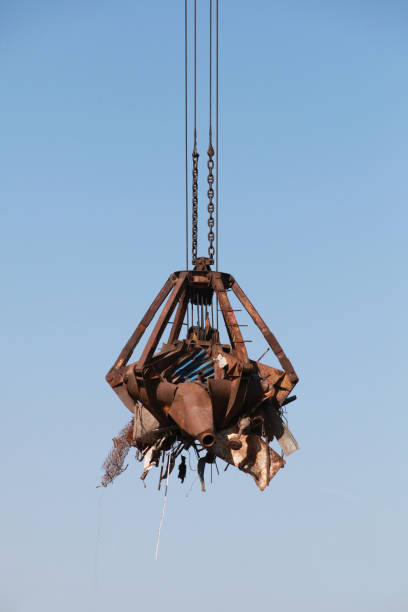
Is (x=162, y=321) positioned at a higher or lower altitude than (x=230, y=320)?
lower

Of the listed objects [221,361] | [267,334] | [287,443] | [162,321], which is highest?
[267,334]

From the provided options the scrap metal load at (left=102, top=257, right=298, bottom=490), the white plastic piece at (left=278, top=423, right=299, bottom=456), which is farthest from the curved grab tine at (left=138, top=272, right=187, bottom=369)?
the white plastic piece at (left=278, top=423, right=299, bottom=456)

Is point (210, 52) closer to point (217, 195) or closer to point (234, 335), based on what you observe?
point (217, 195)

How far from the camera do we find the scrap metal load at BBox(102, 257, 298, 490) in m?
36.2

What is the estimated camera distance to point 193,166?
1571 inches

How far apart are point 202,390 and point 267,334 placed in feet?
9.47

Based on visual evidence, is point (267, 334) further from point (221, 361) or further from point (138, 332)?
point (138, 332)

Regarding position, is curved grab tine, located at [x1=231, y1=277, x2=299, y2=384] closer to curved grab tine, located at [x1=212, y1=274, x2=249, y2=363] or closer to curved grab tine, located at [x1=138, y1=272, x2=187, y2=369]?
curved grab tine, located at [x1=212, y1=274, x2=249, y2=363]

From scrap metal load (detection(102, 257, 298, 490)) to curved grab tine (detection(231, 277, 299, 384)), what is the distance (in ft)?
0.08

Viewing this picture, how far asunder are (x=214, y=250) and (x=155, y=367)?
3976 millimetres

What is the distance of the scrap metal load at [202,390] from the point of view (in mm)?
36250

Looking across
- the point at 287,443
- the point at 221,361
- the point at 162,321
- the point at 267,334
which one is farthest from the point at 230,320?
the point at 287,443

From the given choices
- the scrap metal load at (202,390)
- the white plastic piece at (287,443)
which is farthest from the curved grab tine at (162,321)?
the white plastic piece at (287,443)

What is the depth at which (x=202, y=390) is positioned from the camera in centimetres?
3612
